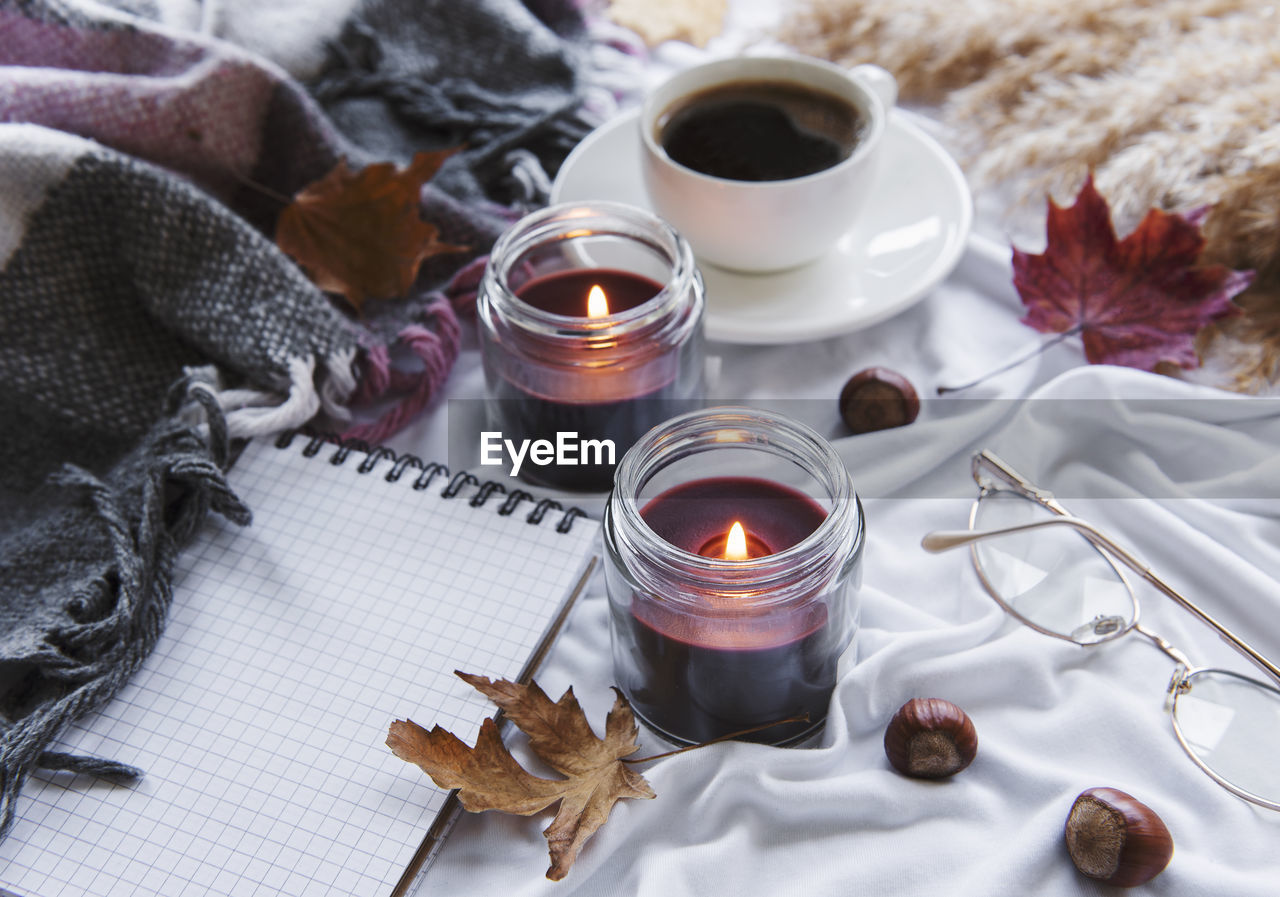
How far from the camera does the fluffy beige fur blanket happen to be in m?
1.16

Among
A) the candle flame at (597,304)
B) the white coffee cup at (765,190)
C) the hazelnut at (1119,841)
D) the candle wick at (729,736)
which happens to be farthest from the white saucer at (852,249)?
the hazelnut at (1119,841)

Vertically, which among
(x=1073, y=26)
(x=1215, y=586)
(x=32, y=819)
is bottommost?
(x=1215, y=586)

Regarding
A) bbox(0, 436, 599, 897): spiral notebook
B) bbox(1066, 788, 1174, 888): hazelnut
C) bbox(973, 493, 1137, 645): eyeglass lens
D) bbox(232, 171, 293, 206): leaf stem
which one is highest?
bbox(232, 171, 293, 206): leaf stem

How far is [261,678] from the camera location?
91cm

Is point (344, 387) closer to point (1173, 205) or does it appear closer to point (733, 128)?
point (733, 128)

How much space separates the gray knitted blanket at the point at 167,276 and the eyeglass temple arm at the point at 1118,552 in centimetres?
56

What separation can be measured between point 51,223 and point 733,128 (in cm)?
74

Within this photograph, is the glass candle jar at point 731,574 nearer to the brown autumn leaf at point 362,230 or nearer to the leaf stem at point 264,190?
the brown autumn leaf at point 362,230

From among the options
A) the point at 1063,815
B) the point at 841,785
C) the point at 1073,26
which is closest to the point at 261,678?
the point at 841,785

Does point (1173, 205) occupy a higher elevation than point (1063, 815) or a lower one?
higher

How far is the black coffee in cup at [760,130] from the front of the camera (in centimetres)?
118

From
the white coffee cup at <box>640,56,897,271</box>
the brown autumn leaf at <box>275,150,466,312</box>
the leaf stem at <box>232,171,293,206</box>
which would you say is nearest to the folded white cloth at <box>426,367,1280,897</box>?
the white coffee cup at <box>640,56,897,271</box>

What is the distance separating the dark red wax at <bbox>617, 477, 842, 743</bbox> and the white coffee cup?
36 cm

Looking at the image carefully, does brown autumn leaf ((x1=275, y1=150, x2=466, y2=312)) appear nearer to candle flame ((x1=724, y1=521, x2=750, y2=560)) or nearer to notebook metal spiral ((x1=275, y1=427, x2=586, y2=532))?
notebook metal spiral ((x1=275, y1=427, x2=586, y2=532))
